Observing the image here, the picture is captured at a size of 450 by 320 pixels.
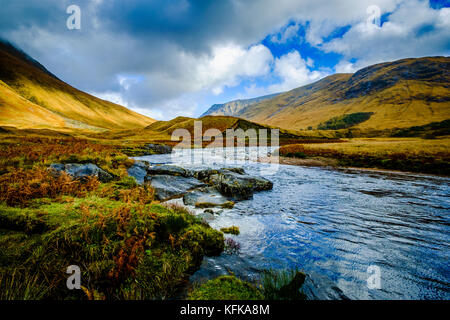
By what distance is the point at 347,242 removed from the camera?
6.51 meters

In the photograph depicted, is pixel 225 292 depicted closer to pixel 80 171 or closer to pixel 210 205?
pixel 210 205

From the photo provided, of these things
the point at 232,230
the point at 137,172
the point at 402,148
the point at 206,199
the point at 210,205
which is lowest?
the point at 232,230

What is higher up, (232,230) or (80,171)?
(80,171)

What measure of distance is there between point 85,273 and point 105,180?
7396 millimetres

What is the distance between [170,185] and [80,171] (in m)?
4.91

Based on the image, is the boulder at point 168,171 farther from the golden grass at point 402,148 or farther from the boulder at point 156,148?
the golden grass at point 402,148

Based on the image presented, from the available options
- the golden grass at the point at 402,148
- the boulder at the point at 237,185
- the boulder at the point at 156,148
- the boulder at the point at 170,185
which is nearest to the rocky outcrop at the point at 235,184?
the boulder at the point at 237,185

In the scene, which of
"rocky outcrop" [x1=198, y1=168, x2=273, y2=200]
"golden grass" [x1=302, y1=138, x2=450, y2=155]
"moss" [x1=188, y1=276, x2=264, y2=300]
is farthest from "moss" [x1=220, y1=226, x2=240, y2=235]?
"golden grass" [x1=302, y1=138, x2=450, y2=155]

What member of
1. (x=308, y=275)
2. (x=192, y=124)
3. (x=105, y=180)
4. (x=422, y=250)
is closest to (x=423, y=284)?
(x=422, y=250)

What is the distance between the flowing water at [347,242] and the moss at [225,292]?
2.49ft

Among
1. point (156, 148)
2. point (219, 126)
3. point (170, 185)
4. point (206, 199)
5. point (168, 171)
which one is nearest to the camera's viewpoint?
point (206, 199)

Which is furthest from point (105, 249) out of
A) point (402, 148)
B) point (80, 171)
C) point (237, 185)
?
point (402, 148)

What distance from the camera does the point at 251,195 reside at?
12.0 m

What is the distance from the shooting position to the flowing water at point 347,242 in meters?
4.52
